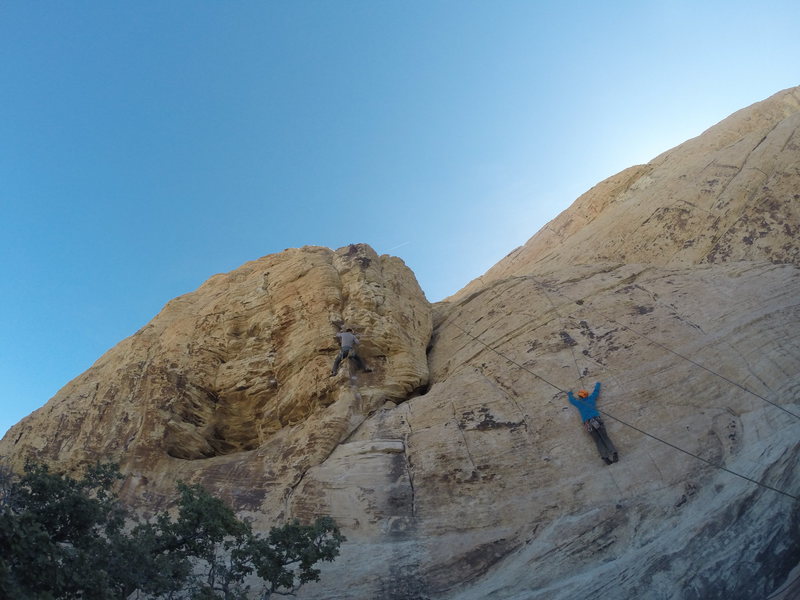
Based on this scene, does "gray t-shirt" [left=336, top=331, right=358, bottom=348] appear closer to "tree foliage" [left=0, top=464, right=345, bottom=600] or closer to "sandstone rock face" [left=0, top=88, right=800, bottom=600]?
"sandstone rock face" [left=0, top=88, right=800, bottom=600]

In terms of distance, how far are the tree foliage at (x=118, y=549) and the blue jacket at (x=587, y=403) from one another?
553 centimetres

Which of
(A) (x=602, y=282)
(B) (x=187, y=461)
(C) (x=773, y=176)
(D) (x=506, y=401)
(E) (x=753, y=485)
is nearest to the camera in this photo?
(E) (x=753, y=485)

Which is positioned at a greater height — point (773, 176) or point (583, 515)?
point (773, 176)

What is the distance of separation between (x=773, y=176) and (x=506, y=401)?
1307 centimetres

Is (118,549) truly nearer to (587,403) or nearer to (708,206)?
(587,403)

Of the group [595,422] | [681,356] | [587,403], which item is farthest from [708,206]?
[595,422]

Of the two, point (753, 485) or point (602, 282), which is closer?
point (753, 485)

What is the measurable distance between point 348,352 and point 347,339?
0.35 m

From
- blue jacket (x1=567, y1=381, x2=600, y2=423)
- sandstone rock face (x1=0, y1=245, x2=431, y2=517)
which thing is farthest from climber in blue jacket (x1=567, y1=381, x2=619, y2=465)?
sandstone rock face (x1=0, y1=245, x2=431, y2=517)

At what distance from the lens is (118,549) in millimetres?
9781

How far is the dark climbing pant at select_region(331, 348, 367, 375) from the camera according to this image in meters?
16.6

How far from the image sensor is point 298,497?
43.4ft

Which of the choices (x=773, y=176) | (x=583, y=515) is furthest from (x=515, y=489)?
(x=773, y=176)

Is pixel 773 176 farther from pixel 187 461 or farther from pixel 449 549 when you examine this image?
pixel 187 461
